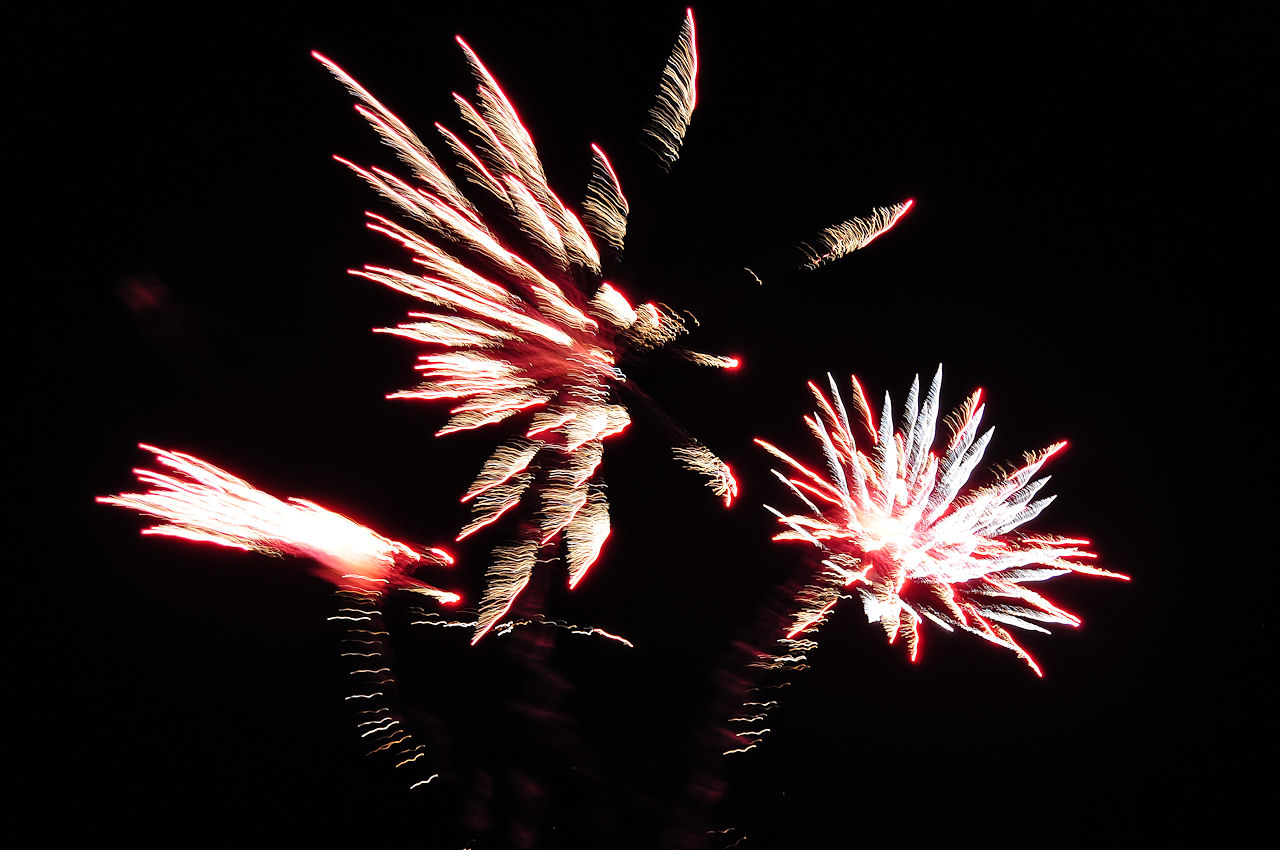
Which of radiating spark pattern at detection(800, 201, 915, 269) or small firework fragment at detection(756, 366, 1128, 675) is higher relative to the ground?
radiating spark pattern at detection(800, 201, 915, 269)

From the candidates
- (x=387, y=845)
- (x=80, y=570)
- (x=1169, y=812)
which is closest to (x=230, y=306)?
(x=80, y=570)

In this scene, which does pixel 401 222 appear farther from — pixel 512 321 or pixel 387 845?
pixel 387 845

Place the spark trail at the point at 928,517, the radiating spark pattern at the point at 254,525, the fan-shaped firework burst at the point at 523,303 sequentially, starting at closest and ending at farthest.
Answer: the radiating spark pattern at the point at 254,525 → the fan-shaped firework burst at the point at 523,303 → the spark trail at the point at 928,517

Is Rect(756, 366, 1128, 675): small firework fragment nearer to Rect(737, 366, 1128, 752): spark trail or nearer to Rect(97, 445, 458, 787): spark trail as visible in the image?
Rect(737, 366, 1128, 752): spark trail

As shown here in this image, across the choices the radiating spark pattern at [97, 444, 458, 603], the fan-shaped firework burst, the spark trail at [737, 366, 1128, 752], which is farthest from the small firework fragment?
the radiating spark pattern at [97, 444, 458, 603]

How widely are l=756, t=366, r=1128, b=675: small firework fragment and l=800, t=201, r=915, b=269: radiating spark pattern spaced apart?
94 centimetres

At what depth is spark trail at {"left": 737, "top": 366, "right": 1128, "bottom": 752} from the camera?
3.55 m

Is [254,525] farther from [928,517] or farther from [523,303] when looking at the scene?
[928,517]

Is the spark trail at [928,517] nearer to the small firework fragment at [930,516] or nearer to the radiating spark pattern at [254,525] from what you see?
the small firework fragment at [930,516]

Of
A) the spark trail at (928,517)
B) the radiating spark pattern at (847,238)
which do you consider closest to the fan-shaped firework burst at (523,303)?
the radiating spark pattern at (847,238)

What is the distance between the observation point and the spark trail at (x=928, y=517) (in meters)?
3.55

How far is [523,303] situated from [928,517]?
9.14 ft

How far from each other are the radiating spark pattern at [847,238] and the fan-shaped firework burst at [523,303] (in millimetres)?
624

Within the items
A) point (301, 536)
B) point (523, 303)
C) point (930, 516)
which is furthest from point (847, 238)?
point (301, 536)
